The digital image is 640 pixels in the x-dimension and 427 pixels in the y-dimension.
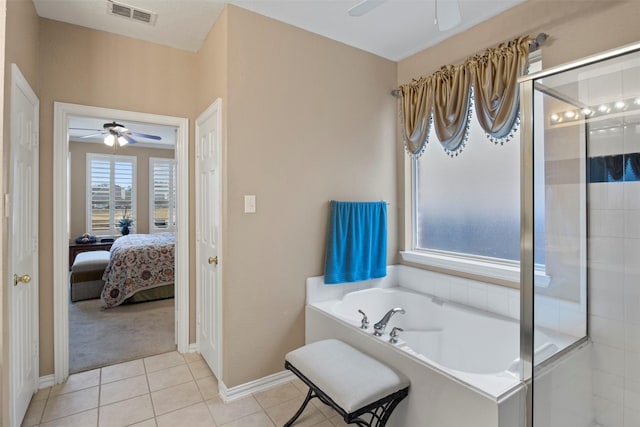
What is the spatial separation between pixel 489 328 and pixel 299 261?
1375 mm

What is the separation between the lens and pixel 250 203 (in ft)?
7.74

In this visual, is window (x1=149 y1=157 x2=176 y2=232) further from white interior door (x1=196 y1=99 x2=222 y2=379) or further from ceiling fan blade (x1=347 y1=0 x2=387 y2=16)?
ceiling fan blade (x1=347 y1=0 x2=387 y2=16)

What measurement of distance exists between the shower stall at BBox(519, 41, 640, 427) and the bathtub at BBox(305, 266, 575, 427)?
0.33 ft

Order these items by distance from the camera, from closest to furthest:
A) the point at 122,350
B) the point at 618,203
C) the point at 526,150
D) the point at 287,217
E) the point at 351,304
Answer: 1. the point at 526,150
2. the point at 618,203
3. the point at 287,217
4. the point at 351,304
5. the point at 122,350

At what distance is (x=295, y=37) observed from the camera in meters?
2.56

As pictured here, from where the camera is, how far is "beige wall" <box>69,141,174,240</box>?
6.29 metres

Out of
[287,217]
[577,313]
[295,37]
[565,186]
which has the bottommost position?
[577,313]

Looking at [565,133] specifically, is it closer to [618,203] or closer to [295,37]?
[618,203]

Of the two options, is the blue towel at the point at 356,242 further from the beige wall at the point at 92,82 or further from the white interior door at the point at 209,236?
the beige wall at the point at 92,82

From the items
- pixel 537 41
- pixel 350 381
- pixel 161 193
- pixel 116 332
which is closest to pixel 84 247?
pixel 161 193

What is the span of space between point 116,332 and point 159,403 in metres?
1.52

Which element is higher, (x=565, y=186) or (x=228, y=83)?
(x=228, y=83)

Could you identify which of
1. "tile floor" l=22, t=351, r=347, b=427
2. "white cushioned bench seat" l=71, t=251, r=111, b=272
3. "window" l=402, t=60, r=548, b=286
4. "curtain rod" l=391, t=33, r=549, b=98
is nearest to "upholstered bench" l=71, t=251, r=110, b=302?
"white cushioned bench seat" l=71, t=251, r=111, b=272

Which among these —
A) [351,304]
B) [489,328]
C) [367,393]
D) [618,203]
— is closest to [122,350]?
[351,304]
